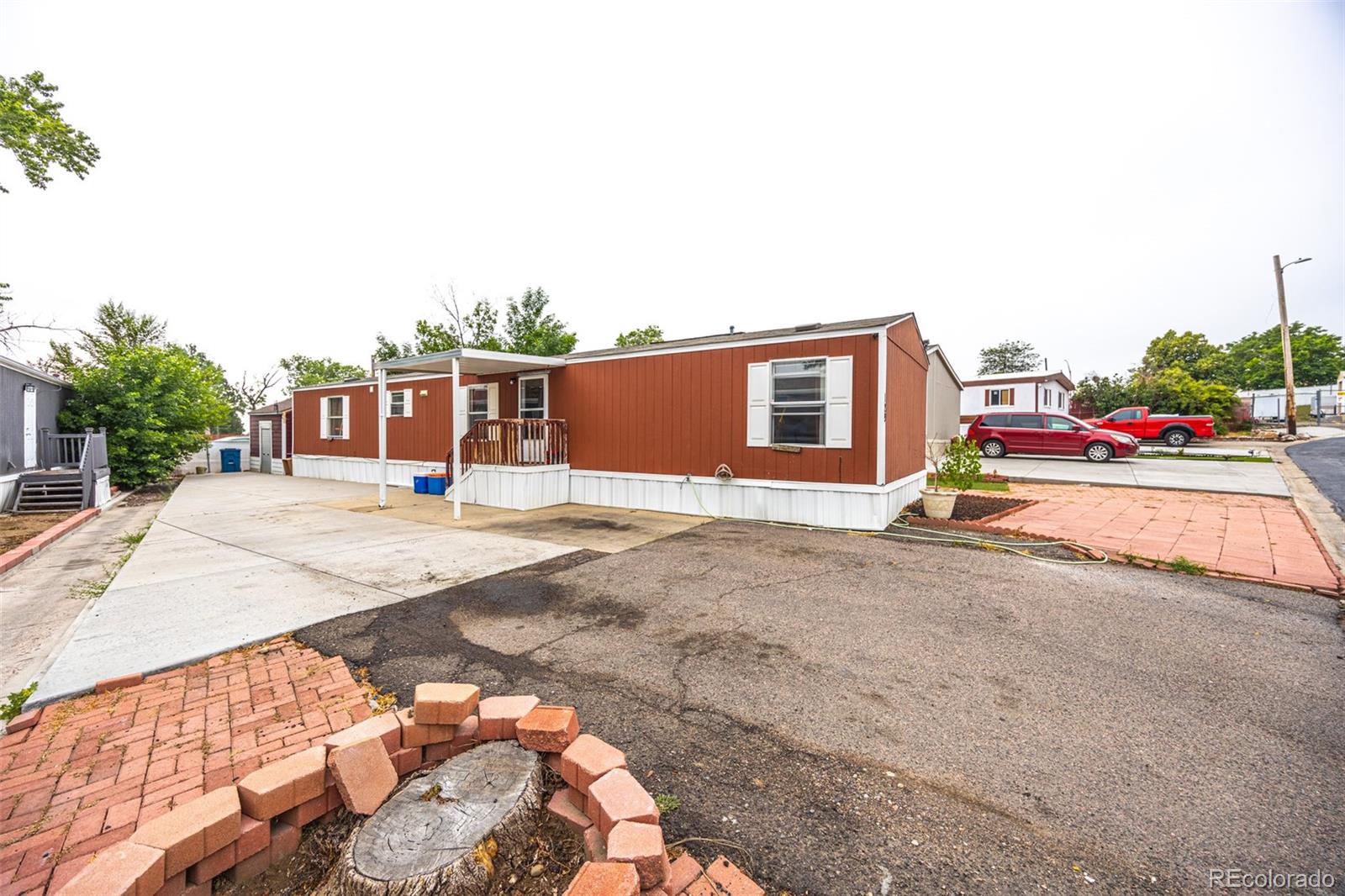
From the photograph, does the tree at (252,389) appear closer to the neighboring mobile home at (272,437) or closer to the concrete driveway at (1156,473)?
the neighboring mobile home at (272,437)

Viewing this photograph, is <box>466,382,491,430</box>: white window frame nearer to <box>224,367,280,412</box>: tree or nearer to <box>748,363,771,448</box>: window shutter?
<box>748,363,771,448</box>: window shutter

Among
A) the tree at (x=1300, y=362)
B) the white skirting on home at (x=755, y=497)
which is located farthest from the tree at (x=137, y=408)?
the tree at (x=1300, y=362)

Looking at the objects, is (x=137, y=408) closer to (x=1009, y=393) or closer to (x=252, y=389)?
(x=1009, y=393)

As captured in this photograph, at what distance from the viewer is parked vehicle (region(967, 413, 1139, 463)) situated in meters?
13.8

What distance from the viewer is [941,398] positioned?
41.3 ft

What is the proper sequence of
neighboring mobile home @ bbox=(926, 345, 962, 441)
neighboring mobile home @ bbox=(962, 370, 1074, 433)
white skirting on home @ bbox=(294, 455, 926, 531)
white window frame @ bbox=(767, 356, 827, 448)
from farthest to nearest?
neighboring mobile home @ bbox=(962, 370, 1074, 433)
neighboring mobile home @ bbox=(926, 345, 962, 441)
white window frame @ bbox=(767, 356, 827, 448)
white skirting on home @ bbox=(294, 455, 926, 531)

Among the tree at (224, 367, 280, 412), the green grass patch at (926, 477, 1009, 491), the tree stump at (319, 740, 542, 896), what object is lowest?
the tree stump at (319, 740, 542, 896)

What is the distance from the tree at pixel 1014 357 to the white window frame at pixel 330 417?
48.5m

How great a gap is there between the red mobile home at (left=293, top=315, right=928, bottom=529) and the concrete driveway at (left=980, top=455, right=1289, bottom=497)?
458 centimetres

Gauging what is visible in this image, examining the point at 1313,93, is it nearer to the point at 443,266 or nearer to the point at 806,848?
the point at 806,848

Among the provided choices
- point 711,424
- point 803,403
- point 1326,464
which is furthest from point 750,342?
point 1326,464

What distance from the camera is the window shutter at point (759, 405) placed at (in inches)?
300

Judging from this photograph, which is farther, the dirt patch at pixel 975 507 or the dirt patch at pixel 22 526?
the dirt patch at pixel 975 507

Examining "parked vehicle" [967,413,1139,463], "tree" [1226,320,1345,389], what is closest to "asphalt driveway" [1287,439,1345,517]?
"parked vehicle" [967,413,1139,463]
